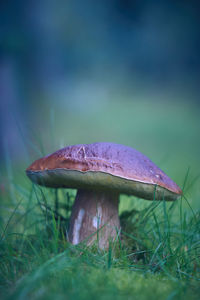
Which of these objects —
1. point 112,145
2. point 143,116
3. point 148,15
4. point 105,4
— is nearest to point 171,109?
point 143,116

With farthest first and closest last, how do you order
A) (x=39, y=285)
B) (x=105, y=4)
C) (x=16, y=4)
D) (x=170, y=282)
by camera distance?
(x=105, y=4)
(x=16, y=4)
(x=170, y=282)
(x=39, y=285)

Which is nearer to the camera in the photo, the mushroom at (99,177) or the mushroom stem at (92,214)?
the mushroom at (99,177)

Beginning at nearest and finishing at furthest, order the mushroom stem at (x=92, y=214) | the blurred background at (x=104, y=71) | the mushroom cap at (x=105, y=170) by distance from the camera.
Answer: the mushroom cap at (x=105, y=170) → the mushroom stem at (x=92, y=214) → the blurred background at (x=104, y=71)

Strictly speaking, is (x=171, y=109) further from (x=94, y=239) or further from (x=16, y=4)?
(x=94, y=239)

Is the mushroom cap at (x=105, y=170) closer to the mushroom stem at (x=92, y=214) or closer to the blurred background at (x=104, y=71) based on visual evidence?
the mushroom stem at (x=92, y=214)

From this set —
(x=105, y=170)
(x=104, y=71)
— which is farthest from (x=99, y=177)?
(x=104, y=71)

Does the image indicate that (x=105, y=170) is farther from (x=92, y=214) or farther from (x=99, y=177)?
(x=92, y=214)

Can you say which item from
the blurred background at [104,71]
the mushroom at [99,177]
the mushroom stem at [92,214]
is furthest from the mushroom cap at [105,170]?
the blurred background at [104,71]
